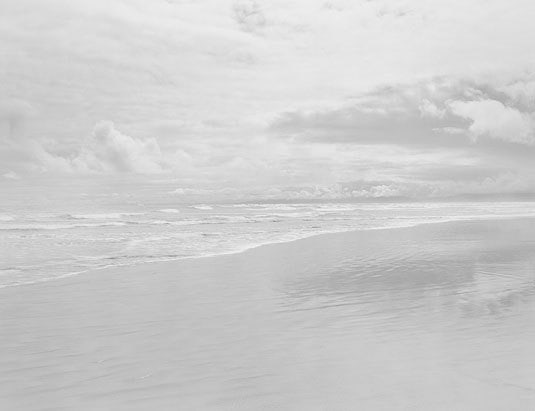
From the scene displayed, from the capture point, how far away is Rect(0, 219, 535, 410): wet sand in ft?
15.9

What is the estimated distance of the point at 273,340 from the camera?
22.3 ft

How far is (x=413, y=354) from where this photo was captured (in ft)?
19.6

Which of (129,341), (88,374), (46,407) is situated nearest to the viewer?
(46,407)

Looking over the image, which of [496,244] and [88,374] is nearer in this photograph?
[88,374]

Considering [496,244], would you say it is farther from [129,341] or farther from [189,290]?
[129,341]

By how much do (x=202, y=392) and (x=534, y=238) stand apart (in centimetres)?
2131

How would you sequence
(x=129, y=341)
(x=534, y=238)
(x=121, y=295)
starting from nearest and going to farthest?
(x=129, y=341) → (x=121, y=295) → (x=534, y=238)

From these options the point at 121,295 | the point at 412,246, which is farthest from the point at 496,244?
the point at 121,295

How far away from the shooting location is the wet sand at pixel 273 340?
15.9 feet

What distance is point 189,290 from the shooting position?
424 inches

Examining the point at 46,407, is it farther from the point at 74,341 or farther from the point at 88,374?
the point at 74,341

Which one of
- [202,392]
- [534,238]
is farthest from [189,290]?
[534,238]

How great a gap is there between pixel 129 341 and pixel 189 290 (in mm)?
3901

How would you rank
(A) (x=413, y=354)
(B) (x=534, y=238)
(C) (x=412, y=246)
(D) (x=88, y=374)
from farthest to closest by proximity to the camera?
(B) (x=534, y=238)
(C) (x=412, y=246)
(A) (x=413, y=354)
(D) (x=88, y=374)
